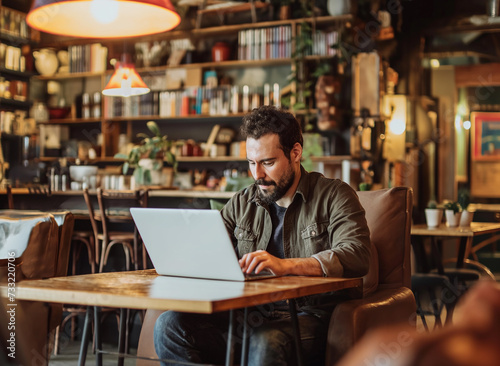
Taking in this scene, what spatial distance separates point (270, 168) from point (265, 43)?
5.12 metres

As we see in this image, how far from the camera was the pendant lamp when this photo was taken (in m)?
2.76

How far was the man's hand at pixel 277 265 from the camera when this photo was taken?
2.00 meters

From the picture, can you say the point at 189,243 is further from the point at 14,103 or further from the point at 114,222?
the point at 14,103

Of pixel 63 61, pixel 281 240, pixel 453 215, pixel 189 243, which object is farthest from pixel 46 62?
pixel 189 243

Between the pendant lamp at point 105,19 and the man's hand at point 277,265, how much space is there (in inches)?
46.4

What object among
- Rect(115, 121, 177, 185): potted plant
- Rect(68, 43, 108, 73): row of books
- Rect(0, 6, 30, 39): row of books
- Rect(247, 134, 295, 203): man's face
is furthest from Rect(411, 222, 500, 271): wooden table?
Rect(0, 6, 30, 39): row of books

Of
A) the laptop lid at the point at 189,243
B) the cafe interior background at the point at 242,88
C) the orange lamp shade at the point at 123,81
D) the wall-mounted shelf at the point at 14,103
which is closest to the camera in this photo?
the laptop lid at the point at 189,243

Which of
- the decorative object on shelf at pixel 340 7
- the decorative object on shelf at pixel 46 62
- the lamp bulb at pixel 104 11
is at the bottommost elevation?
the lamp bulb at pixel 104 11

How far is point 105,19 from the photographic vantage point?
2.81 meters

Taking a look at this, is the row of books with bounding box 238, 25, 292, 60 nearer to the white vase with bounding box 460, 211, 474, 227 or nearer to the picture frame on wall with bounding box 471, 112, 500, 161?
the white vase with bounding box 460, 211, 474, 227

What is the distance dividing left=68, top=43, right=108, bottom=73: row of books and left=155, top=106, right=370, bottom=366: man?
19.9 feet

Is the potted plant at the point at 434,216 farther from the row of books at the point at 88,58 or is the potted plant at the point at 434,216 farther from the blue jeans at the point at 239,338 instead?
the row of books at the point at 88,58

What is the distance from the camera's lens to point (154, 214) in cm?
205

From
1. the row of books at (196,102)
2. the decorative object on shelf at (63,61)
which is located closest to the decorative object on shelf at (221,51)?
the row of books at (196,102)
